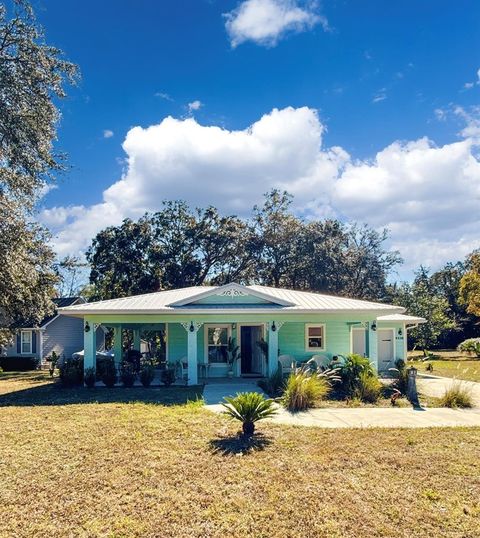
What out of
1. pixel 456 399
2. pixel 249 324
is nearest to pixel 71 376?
pixel 249 324

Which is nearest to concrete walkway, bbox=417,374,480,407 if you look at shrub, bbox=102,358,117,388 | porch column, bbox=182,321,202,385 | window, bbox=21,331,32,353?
porch column, bbox=182,321,202,385

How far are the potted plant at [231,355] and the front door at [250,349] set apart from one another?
3.86ft

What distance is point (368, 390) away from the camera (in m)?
12.2

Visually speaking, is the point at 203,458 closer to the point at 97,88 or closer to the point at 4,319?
the point at 97,88

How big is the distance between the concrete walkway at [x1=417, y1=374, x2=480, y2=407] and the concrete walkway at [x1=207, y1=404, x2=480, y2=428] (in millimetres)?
1985

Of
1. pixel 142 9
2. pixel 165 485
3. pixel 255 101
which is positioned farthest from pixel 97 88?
pixel 165 485

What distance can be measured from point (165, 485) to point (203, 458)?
1.16 metres

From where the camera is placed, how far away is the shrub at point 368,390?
12.2 m

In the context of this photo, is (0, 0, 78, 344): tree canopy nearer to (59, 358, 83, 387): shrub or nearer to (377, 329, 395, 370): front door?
(59, 358, 83, 387): shrub

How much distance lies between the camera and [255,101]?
14039mm

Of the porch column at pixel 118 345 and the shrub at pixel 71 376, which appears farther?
the porch column at pixel 118 345

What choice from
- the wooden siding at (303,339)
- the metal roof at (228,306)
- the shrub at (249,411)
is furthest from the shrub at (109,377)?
the shrub at (249,411)

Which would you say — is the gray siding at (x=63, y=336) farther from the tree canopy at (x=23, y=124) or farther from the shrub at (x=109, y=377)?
the shrub at (x=109, y=377)

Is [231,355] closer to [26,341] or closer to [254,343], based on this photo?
[254,343]
